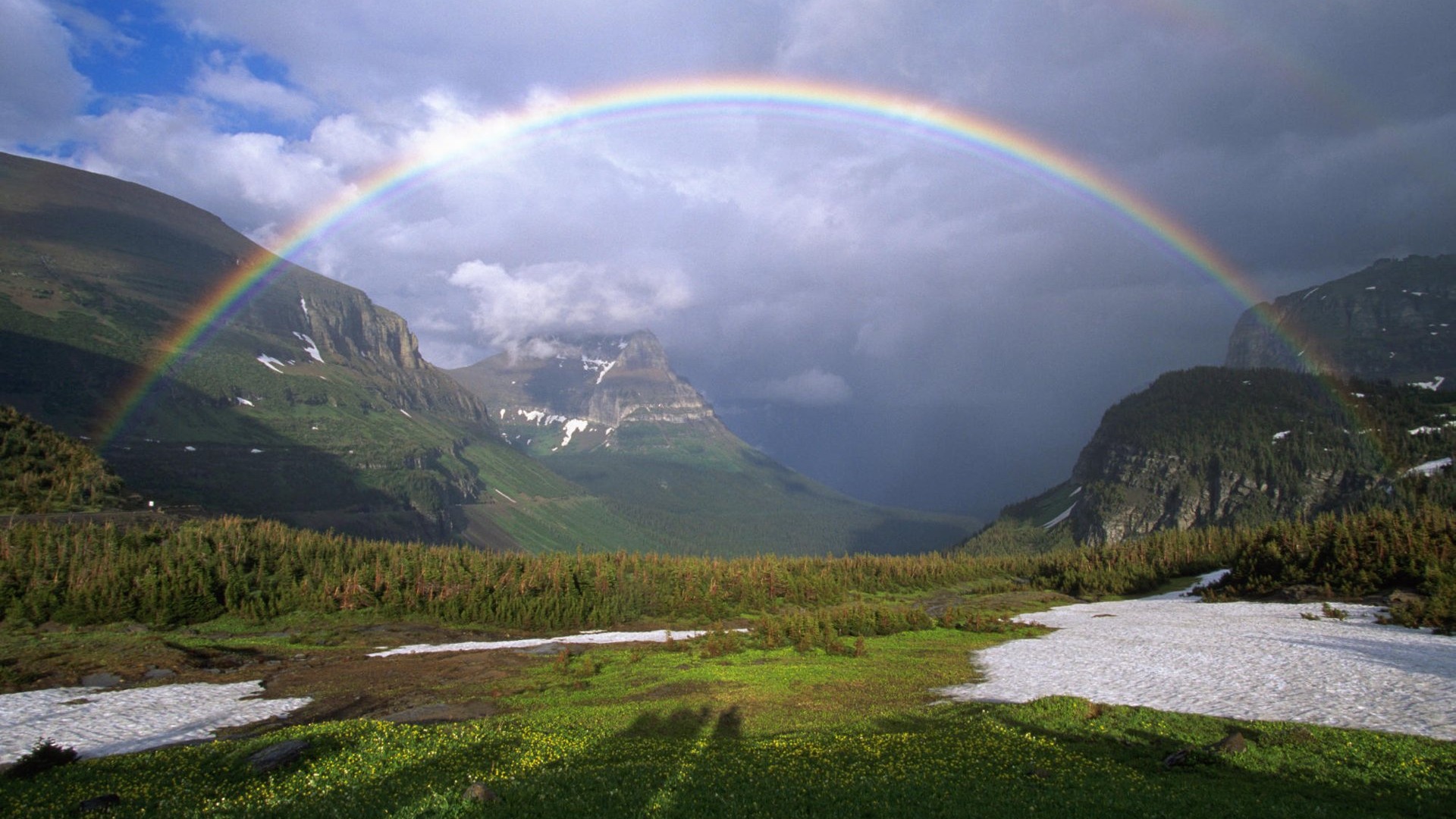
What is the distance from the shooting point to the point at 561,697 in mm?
27875

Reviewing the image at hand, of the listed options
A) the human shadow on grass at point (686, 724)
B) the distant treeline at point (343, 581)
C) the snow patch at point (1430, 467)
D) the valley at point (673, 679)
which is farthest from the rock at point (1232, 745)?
the snow patch at point (1430, 467)

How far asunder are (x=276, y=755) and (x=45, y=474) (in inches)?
2861

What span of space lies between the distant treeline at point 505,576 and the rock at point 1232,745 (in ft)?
92.9

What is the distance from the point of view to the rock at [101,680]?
29016mm

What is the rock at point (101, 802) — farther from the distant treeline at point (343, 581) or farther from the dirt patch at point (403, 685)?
the distant treeline at point (343, 581)

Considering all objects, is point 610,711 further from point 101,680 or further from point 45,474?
point 45,474

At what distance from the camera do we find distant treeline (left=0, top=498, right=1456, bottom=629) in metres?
47.2

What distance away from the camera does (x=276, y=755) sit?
17234 millimetres

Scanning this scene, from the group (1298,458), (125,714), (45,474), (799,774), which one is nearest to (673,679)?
(799,774)

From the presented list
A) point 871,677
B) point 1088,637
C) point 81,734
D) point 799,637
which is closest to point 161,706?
point 81,734

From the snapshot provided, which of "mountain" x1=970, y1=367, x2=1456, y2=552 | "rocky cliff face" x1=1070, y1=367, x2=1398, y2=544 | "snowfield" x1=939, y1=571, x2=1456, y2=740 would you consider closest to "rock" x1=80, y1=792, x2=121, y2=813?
"snowfield" x1=939, y1=571, x2=1456, y2=740

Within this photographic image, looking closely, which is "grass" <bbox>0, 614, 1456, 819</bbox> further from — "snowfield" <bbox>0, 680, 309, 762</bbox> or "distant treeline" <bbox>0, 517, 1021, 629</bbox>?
"distant treeline" <bbox>0, 517, 1021, 629</bbox>

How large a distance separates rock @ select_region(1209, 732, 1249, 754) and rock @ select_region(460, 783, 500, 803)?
1647cm

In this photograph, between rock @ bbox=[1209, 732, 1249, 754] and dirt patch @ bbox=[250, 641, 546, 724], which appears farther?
dirt patch @ bbox=[250, 641, 546, 724]
